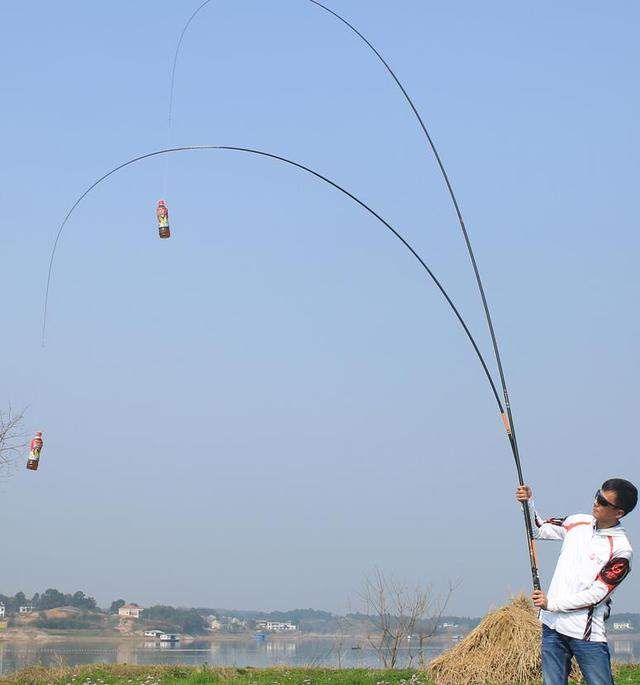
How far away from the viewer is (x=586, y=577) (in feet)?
19.5

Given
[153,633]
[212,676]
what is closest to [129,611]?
[153,633]

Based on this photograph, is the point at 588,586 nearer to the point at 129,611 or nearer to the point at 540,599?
the point at 540,599

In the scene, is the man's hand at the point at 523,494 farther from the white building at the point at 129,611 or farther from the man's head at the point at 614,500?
the white building at the point at 129,611

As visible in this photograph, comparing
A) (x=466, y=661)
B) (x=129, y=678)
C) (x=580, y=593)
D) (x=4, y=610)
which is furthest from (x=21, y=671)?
(x=4, y=610)

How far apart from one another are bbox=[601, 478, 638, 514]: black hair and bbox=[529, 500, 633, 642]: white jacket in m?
0.17

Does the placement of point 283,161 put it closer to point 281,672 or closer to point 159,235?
point 159,235

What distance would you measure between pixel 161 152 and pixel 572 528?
20.8 ft

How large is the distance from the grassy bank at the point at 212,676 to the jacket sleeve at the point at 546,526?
617 cm

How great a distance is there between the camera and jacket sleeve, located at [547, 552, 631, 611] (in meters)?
5.91

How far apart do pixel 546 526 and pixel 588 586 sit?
548mm

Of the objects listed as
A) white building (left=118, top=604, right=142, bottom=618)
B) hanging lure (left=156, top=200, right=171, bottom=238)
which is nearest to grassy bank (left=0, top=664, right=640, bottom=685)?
hanging lure (left=156, top=200, right=171, bottom=238)

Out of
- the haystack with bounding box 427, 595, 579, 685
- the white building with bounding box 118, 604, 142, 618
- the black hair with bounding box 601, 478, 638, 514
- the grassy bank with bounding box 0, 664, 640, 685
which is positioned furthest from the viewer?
the white building with bounding box 118, 604, 142, 618

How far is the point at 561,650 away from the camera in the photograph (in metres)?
6.17

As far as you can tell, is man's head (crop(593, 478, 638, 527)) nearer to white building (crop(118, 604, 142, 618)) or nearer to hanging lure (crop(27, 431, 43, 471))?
hanging lure (crop(27, 431, 43, 471))
